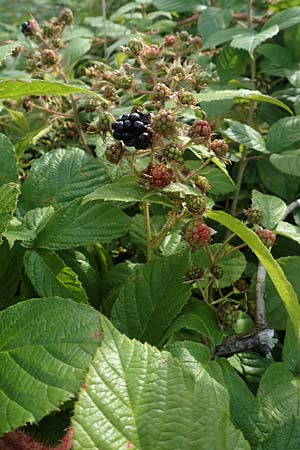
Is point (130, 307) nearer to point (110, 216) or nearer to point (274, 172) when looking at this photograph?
point (110, 216)

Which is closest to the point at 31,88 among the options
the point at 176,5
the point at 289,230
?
the point at 289,230

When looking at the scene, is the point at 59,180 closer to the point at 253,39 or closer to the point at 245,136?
the point at 245,136

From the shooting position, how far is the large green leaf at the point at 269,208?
3.45ft

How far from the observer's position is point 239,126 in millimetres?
1291

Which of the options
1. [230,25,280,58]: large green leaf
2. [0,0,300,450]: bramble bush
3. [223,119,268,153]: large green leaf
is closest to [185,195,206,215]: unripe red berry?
[0,0,300,450]: bramble bush

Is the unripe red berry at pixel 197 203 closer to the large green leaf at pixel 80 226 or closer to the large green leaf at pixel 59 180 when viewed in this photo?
the large green leaf at pixel 80 226

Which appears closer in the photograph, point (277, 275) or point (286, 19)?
point (277, 275)

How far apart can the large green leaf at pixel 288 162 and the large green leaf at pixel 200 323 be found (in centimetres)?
35

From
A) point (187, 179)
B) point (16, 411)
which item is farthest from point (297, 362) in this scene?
point (16, 411)

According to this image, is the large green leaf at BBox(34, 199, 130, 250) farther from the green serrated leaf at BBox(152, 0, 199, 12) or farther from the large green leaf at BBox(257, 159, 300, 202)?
the green serrated leaf at BBox(152, 0, 199, 12)

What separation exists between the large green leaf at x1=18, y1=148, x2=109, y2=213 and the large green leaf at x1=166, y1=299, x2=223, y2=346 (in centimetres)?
30

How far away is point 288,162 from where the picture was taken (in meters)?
1.20

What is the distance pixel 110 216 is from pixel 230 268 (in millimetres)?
212

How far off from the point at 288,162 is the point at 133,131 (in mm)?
427
